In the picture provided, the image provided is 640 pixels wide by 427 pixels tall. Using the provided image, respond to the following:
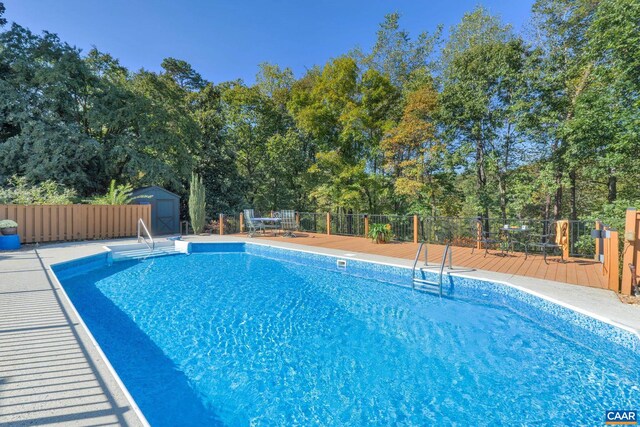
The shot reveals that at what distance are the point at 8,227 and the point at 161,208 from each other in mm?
5498

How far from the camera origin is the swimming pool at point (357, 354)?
262 centimetres

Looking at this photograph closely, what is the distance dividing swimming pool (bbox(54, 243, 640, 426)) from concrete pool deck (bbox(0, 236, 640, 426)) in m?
0.47

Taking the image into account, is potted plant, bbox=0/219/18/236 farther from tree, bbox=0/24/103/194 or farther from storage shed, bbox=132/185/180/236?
storage shed, bbox=132/185/180/236

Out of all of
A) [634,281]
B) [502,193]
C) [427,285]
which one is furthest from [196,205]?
[634,281]

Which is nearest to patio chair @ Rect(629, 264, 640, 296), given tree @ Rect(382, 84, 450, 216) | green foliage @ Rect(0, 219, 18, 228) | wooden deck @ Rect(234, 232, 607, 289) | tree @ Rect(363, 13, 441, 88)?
wooden deck @ Rect(234, 232, 607, 289)

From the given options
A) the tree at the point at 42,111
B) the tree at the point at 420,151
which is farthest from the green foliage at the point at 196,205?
the tree at the point at 420,151

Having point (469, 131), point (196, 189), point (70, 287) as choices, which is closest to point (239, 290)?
point (70, 287)

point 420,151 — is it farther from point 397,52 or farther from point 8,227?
point 8,227

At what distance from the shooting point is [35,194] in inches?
415

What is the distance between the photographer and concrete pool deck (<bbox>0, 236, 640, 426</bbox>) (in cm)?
185

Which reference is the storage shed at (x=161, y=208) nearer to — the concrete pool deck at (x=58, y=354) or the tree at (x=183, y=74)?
the concrete pool deck at (x=58, y=354)

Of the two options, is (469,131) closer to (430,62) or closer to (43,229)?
(430,62)

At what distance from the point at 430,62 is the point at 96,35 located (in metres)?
16.0

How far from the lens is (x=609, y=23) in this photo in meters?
8.12
